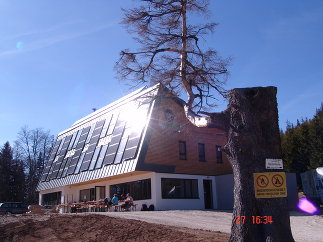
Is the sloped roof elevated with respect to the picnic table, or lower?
elevated

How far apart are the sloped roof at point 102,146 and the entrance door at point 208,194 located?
697 cm

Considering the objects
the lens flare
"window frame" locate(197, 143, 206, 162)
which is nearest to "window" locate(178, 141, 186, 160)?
"window frame" locate(197, 143, 206, 162)

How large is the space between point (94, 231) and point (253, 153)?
5.36 m

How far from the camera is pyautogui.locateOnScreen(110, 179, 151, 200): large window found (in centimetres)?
2479

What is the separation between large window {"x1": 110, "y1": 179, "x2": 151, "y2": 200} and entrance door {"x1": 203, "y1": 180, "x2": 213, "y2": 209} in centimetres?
524

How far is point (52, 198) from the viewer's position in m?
37.2

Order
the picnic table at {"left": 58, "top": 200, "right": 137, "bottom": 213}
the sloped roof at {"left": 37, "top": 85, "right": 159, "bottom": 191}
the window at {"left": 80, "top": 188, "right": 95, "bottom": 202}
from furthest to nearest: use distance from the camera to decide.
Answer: the window at {"left": 80, "top": 188, "right": 95, "bottom": 202}, the sloped roof at {"left": 37, "top": 85, "right": 159, "bottom": 191}, the picnic table at {"left": 58, "top": 200, "right": 137, "bottom": 213}

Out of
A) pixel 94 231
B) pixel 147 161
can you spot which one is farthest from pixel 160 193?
pixel 94 231

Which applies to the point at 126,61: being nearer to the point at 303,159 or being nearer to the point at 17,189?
the point at 303,159

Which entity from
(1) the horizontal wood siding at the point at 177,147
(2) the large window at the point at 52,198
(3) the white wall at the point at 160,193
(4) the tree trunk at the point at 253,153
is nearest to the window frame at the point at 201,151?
(1) the horizontal wood siding at the point at 177,147

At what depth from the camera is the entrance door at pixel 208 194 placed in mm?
27711

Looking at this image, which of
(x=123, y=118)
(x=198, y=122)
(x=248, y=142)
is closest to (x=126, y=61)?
(x=198, y=122)

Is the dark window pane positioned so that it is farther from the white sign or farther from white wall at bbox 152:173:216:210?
the white sign

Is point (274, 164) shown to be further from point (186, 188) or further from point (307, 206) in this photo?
point (186, 188)
